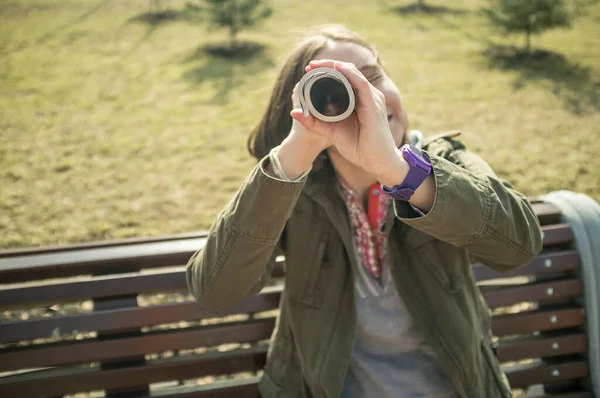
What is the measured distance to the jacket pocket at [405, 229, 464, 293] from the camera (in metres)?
1.88

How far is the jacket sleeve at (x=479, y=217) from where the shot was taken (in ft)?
5.13

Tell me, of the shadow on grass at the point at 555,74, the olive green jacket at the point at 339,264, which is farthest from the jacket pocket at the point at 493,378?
the shadow on grass at the point at 555,74

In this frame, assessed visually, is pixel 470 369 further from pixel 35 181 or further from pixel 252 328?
pixel 35 181

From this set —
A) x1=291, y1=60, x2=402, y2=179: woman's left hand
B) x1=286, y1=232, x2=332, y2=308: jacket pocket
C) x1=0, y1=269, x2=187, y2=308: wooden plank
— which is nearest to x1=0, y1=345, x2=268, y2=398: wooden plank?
A: x1=0, y1=269, x2=187, y2=308: wooden plank

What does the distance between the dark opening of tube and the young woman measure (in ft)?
0.25

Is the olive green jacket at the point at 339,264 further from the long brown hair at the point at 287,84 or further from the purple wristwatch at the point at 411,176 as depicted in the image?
the long brown hair at the point at 287,84

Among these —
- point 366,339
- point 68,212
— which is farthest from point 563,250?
point 68,212

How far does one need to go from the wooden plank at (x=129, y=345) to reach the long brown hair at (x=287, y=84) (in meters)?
0.69

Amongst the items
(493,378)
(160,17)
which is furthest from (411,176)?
(160,17)

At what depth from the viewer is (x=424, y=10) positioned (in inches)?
440

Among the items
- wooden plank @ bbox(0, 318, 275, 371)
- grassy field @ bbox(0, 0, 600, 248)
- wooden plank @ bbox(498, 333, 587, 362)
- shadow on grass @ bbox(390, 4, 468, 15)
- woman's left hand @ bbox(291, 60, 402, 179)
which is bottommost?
grassy field @ bbox(0, 0, 600, 248)

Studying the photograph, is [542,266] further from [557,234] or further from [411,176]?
[411,176]

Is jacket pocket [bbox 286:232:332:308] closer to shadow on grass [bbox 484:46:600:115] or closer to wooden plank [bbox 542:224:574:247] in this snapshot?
wooden plank [bbox 542:224:574:247]

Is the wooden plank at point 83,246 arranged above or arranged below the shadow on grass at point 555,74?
above
